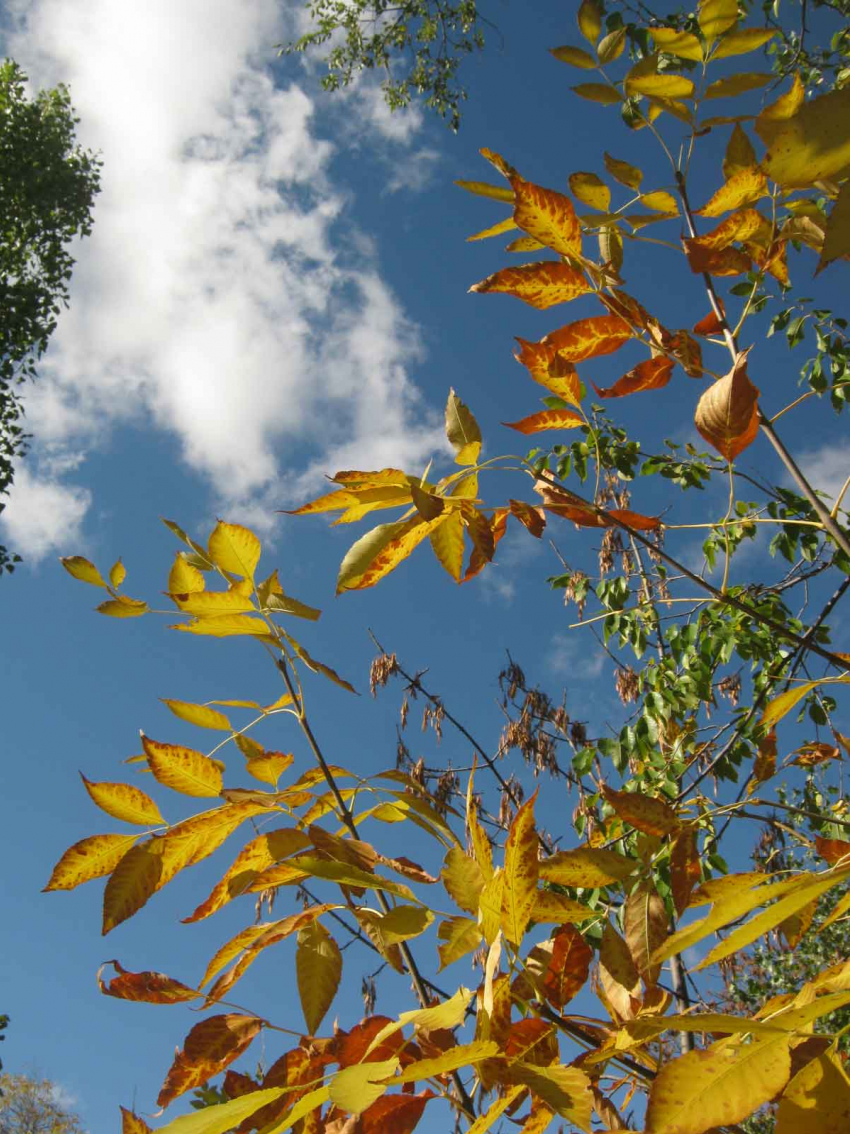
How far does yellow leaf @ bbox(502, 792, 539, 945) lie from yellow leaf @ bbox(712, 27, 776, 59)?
0.74 m

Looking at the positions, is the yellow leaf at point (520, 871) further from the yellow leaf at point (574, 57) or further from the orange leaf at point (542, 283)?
the yellow leaf at point (574, 57)

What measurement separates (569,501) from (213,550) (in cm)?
31

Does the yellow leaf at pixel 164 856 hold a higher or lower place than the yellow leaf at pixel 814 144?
lower

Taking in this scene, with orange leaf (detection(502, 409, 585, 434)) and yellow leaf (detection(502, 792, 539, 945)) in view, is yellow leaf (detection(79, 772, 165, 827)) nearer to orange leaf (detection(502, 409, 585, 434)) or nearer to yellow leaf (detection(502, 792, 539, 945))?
yellow leaf (detection(502, 792, 539, 945))

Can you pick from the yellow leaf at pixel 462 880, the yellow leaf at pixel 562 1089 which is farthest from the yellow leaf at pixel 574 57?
the yellow leaf at pixel 562 1089

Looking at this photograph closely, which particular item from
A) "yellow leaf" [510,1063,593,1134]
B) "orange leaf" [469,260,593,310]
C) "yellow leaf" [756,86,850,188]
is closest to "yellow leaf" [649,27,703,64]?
"orange leaf" [469,260,593,310]

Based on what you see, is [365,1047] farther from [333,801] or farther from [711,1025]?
[711,1025]

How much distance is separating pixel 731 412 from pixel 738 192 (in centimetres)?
21

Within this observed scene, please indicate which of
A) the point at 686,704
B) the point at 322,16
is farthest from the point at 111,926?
the point at 322,16

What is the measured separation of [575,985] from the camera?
60cm

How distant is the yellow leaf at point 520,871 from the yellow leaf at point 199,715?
376 mm

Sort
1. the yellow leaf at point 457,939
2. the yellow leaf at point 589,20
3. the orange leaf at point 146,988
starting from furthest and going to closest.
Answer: the yellow leaf at point 589,20 → the orange leaf at point 146,988 → the yellow leaf at point 457,939

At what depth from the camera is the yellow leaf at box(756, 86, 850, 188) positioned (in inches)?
14.2

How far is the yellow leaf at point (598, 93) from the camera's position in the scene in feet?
2.81
